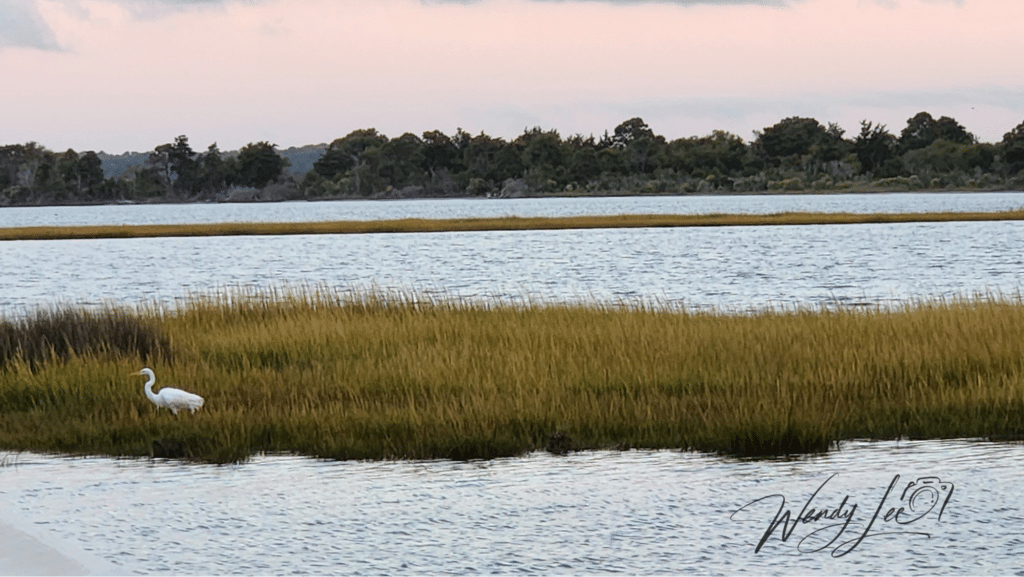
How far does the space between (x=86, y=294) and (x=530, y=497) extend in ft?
111

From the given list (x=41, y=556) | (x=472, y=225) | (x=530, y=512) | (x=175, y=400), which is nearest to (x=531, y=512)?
(x=530, y=512)

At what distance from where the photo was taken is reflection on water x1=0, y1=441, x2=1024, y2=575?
31.3ft

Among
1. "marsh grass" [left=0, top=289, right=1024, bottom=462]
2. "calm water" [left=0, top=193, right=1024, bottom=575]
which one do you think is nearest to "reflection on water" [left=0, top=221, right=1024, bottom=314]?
"marsh grass" [left=0, top=289, right=1024, bottom=462]

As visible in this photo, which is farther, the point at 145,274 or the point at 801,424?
the point at 145,274

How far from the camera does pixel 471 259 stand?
210 feet

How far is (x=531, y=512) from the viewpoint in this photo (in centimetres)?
1092

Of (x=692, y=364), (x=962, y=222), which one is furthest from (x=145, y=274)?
(x=962, y=222)

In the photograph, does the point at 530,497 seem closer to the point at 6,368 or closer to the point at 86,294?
the point at 6,368

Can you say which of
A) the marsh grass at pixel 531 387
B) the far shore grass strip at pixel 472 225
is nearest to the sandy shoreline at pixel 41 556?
the marsh grass at pixel 531 387

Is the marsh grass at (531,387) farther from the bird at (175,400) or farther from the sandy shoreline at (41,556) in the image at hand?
the sandy shoreline at (41,556)
